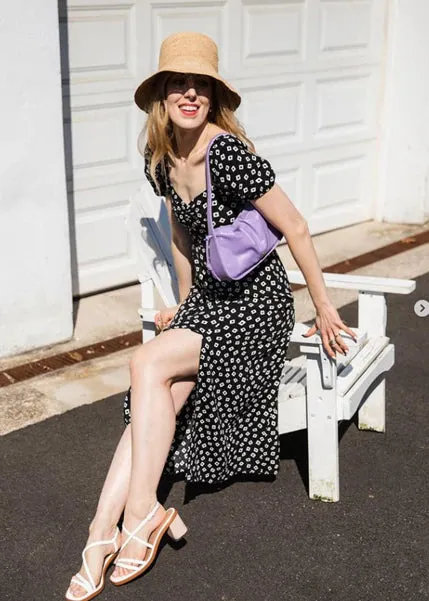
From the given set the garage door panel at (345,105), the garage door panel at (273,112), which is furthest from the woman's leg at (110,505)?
the garage door panel at (345,105)

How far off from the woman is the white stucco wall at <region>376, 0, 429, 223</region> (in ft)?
12.6

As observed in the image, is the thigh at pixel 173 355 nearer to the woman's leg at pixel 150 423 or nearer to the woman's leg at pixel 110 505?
the woman's leg at pixel 150 423

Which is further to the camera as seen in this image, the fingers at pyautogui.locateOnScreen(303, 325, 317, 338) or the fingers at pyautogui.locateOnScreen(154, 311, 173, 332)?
the fingers at pyautogui.locateOnScreen(154, 311, 173, 332)

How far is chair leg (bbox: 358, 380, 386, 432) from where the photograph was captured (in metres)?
4.21

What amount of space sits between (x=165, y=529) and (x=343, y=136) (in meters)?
4.39

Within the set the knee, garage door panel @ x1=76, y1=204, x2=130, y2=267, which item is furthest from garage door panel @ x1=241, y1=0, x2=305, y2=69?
the knee

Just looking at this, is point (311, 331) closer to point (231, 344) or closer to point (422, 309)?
point (231, 344)

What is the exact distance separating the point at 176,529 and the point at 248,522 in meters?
0.34

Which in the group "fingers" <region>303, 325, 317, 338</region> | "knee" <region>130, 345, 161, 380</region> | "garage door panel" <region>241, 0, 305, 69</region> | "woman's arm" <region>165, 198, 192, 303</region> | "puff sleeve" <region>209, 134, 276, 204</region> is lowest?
"knee" <region>130, 345, 161, 380</region>

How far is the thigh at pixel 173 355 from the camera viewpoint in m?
3.31

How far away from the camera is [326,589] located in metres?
3.19

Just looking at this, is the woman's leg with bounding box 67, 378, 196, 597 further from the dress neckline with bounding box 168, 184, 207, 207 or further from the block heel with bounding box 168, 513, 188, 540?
the dress neckline with bounding box 168, 184, 207, 207

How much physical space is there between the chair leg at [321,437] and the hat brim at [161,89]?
948mm

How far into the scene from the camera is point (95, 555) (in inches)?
126
